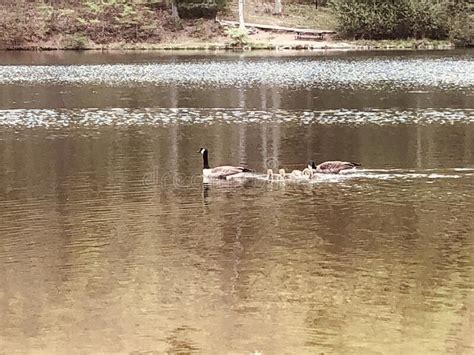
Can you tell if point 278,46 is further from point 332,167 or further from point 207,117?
point 332,167

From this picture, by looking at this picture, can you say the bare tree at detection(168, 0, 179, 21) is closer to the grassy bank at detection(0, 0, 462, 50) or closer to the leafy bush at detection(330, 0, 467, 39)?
the grassy bank at detection(0, 0, 462, 50)

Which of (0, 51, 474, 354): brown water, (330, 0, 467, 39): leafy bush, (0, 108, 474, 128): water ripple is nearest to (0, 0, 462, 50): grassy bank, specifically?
(330, 0, 467, 39): leafy bush

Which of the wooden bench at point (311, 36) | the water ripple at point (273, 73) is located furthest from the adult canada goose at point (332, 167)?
the wooden bench at point (311, 36)

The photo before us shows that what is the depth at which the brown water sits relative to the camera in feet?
31.8

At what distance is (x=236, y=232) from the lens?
14.0m

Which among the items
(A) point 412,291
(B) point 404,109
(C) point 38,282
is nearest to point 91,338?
(C) point 38,282

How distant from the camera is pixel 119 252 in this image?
1280 cm

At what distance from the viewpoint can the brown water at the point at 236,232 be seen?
9.68 m

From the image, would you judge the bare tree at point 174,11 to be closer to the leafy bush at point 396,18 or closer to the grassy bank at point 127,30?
the grassy bank at point 127,30

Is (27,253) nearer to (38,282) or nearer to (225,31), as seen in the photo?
(38,282)

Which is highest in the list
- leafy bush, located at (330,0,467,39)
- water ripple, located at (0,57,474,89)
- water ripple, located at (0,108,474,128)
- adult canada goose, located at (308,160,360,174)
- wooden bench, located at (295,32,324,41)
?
leafy bush, located at (330,0,467,39)

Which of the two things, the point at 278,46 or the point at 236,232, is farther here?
the point at 278,46

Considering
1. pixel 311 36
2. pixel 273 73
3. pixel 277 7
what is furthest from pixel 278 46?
pixel 273 73

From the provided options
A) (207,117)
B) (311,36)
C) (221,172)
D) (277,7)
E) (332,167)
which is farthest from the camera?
(277,7)
